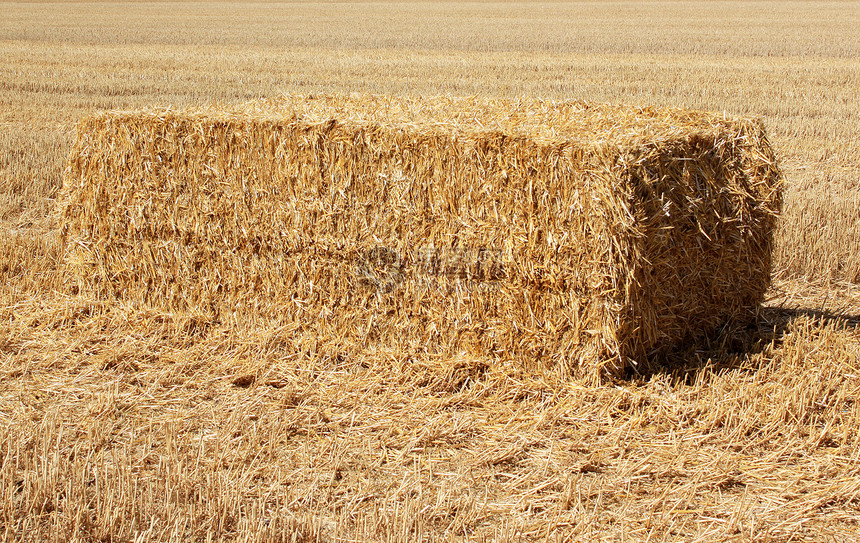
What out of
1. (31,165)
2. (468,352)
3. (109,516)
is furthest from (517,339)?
(31,165)

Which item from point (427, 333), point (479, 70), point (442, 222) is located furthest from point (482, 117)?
point (479, 70)

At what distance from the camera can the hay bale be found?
480cm

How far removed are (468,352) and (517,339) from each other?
331 millimetres

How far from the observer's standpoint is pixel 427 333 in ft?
17.6

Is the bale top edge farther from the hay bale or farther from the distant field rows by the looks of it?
the distant field rows

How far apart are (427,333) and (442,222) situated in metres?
0.68

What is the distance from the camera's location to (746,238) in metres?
5.41

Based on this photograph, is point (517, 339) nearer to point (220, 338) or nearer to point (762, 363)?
point (762, 363)

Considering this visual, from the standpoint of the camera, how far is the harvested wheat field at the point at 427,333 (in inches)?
150

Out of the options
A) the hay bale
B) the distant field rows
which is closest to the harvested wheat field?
the hay bale

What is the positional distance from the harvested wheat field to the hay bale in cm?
2

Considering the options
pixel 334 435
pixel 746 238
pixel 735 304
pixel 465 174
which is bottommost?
pixel 334 435

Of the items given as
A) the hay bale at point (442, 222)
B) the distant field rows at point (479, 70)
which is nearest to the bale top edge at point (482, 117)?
the hay bale at point (442, 222)

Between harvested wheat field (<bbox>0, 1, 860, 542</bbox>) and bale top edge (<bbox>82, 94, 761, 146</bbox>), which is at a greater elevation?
bale top edge (<bbox>82, 94, 761, 146</bbox>)
